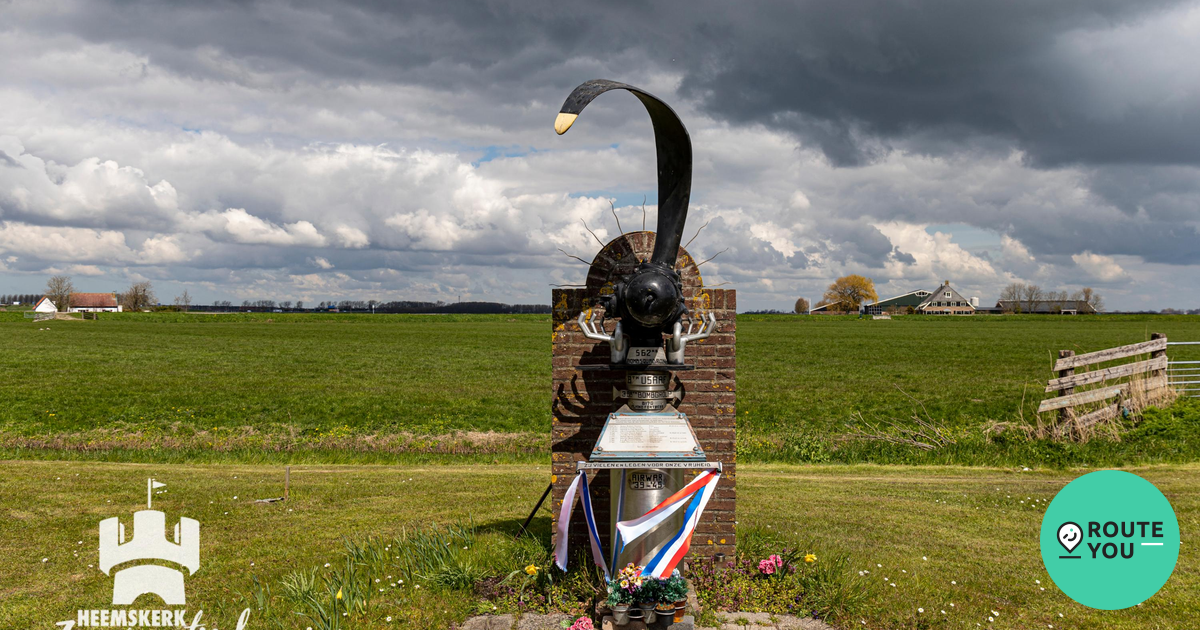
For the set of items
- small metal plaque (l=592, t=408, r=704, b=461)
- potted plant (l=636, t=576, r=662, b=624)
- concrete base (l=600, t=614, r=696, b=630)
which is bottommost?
concrete base (l=600, t=614, r=696, b=630)

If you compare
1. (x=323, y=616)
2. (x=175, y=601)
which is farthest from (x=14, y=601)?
(x=323, y=616)

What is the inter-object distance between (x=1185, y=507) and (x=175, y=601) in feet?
36.2

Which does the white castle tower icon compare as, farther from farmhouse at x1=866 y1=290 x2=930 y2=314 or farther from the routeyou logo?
farmhouse at x1=866 y1=290 x2=930 y2=314

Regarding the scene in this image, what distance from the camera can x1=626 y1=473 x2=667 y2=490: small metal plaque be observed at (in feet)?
17.4

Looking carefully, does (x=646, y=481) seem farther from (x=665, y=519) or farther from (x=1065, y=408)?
(x=1065, y=408)

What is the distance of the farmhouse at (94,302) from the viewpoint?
144 metres

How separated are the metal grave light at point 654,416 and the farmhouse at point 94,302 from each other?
166356mm

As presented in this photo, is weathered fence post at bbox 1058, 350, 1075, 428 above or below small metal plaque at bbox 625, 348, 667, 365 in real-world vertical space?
below

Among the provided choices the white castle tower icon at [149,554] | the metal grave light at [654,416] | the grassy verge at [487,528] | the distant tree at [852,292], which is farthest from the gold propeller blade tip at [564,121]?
the distant tree at [852,292]

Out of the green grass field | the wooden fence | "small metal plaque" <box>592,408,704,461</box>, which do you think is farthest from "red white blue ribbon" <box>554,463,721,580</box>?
the wooden fence

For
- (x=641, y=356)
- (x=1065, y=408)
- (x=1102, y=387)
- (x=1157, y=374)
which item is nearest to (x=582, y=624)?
(x=641, y=356)

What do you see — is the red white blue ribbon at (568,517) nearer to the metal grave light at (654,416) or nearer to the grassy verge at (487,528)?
the metal grave light at (654,416)

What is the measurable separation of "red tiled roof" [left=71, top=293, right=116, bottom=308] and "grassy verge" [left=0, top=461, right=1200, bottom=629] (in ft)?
536

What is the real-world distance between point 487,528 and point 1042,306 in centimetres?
16004
